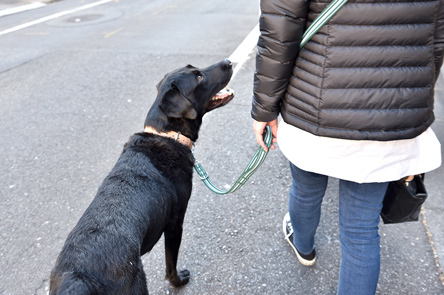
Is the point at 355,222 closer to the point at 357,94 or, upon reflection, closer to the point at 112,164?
the point at 357,94

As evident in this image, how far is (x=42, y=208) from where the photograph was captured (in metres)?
3.19

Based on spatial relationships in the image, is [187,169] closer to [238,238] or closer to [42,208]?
[238,238]

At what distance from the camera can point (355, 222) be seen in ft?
6.00

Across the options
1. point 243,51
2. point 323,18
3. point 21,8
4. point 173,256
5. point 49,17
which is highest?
point 323,18

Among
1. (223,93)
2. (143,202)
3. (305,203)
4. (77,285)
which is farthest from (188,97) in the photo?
(77,285)

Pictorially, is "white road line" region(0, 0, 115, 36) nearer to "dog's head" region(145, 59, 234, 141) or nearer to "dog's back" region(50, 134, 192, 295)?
"dog's head" region(145, 59, 234, 141)

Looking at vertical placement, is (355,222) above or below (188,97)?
below

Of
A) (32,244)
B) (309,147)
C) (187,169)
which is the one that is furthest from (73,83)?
(309,147)

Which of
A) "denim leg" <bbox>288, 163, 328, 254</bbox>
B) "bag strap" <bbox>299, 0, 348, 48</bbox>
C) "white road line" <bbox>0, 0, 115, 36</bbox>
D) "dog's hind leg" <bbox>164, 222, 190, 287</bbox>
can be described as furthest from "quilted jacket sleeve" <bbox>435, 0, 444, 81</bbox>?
"white road line" <bbox>0, 0, 115, 36</bbox>

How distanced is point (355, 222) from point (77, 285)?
1.28 meters

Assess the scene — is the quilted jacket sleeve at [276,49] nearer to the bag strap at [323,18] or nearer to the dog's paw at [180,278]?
the bag strap at [323,18]

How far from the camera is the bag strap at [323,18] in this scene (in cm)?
140

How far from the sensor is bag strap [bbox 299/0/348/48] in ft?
→ 4.60

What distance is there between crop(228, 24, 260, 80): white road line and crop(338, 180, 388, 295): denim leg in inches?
163
